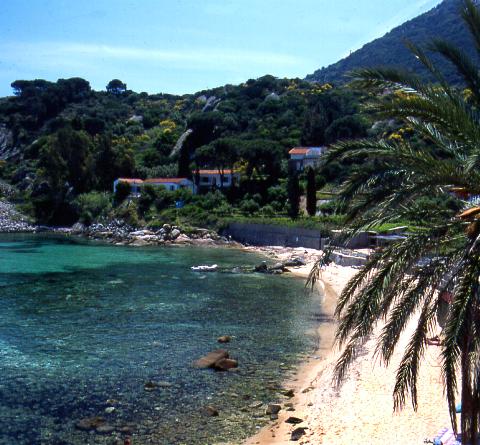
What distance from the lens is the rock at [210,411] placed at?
584 inches

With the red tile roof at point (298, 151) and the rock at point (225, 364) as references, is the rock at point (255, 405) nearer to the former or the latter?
the rock at point (225, 364)

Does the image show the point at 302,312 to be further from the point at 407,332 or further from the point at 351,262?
the point at 351,262

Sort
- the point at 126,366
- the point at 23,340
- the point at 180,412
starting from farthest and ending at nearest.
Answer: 1. the point at 23,340
2. the point at 126,366
3. the point at 180,412

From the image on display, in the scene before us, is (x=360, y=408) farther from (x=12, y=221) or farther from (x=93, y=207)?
(x=12, y=221)

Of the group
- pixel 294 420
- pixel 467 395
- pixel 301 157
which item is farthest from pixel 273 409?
pixel 301 157

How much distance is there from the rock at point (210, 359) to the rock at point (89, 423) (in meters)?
5.14

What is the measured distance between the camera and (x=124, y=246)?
200 feet

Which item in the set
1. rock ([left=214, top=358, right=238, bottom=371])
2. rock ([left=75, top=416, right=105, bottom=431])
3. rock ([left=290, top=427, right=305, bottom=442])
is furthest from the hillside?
rock ([left=290, top=427, right=305, bottom=442])

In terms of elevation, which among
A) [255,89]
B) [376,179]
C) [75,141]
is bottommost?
[376,179]

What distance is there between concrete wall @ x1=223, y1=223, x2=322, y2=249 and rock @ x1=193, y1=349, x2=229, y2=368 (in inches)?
1342

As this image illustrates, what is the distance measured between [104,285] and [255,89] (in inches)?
3755

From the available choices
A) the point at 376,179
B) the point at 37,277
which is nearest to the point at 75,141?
the point at 37,277

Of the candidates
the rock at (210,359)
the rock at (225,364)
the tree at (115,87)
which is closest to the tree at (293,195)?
the rock at (210,359)

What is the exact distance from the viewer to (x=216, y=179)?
81375 millimetres
